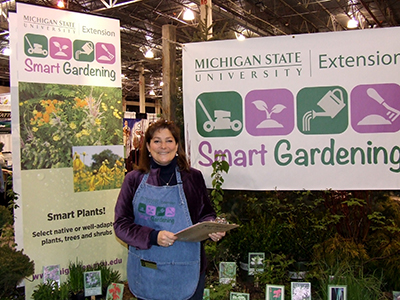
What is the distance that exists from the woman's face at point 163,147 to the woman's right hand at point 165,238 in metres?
0.36

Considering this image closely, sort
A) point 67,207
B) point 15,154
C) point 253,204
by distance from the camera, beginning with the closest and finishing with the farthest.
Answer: point 15,154 < point 67,207 < point 253,204

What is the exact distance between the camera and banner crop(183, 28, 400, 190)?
2760mm

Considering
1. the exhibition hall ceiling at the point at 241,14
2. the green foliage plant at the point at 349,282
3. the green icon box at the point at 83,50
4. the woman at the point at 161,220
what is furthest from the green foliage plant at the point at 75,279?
the exhibition hall ceiling at the point at 241,14

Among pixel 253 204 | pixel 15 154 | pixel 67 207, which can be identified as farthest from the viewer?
pixel 253 204

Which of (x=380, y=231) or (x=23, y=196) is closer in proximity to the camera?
(x=23, y=196)

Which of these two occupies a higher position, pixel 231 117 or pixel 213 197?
pixel 231 117

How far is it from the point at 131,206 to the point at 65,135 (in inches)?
49.4

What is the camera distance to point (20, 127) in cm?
279

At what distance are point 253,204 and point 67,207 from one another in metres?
1.41

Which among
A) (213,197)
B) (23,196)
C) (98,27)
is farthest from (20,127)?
(213,197)

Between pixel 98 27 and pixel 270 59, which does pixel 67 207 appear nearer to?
pixel 98 27

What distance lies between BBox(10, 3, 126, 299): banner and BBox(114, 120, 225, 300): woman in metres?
1.14

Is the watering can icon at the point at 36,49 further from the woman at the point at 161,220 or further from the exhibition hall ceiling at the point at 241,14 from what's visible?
the exhibition hall ceiling at the point at 241,14

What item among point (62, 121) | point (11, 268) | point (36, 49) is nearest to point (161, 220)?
point (11, 268)
